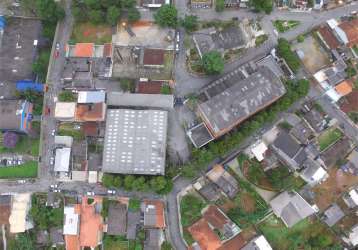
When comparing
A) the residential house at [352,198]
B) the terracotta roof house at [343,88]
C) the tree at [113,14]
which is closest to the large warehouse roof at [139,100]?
the tree at [113,14]

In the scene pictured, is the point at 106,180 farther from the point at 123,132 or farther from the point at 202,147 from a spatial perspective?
the point at 202,147

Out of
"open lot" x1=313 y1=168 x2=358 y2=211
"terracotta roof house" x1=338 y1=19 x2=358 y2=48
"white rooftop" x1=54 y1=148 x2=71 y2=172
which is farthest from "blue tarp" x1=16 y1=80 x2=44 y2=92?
"terracotta roof house" x1=338 y1=19 x2=358 y2=48

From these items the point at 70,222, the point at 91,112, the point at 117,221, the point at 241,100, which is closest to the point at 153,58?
the point at 91,112

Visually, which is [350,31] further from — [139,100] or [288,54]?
[139,100]

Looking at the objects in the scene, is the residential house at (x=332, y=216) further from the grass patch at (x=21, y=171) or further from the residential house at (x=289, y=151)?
the grass patch at (x=21, y=171)

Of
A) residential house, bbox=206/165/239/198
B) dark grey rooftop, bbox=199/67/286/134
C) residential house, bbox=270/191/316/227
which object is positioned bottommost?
residential house, bbox=270/191/316/227

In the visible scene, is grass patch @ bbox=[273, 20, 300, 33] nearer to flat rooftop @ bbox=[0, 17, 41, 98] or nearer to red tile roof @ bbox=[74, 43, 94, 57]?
red tile roof @ bbox=[74, 43, 94, 57]

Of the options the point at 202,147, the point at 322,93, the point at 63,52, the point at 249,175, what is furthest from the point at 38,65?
the point at 322,93

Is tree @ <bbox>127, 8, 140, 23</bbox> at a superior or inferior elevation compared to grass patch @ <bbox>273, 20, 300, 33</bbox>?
superior
